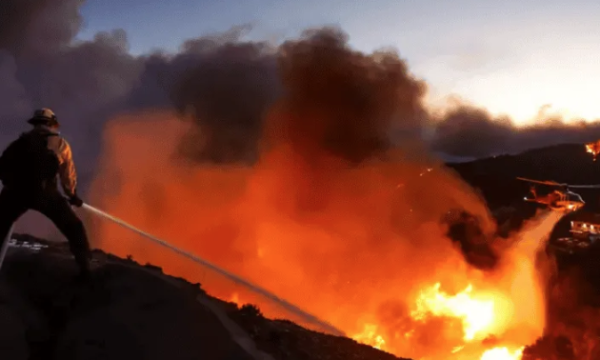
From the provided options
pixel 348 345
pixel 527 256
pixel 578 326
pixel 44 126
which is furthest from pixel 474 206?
pixel 44 126

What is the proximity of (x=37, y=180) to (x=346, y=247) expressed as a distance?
2569 centimetres

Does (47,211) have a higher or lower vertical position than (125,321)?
higher

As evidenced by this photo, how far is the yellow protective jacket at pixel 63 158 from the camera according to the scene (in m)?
5.92

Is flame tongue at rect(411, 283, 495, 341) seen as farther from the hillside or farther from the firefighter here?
the firefighter

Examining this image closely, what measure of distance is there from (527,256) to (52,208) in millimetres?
31574

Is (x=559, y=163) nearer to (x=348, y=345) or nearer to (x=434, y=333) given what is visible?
(x=434, y=333)

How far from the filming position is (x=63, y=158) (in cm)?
601

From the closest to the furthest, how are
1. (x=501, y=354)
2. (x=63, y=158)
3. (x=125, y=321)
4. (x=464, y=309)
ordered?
(x=125, y=321) → (x=63, y=158) → (x=501, y=354) → (x=464, y=309)

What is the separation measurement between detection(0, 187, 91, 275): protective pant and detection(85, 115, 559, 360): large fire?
57.3 feet

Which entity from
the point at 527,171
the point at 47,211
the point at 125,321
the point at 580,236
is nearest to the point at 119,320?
the point at 125,321

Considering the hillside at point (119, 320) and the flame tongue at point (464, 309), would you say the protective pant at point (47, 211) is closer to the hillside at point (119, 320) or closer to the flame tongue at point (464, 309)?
the hillside at point (119, 320)

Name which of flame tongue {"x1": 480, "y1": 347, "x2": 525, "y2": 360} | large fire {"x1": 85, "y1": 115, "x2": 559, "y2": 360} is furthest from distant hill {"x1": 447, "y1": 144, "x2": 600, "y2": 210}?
flame tongue {"x1": 480, "y1": 347, "x2": 525, "y2": 360}

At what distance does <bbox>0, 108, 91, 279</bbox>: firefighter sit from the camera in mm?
5734

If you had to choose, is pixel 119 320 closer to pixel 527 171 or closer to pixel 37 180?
pixel 37 180
